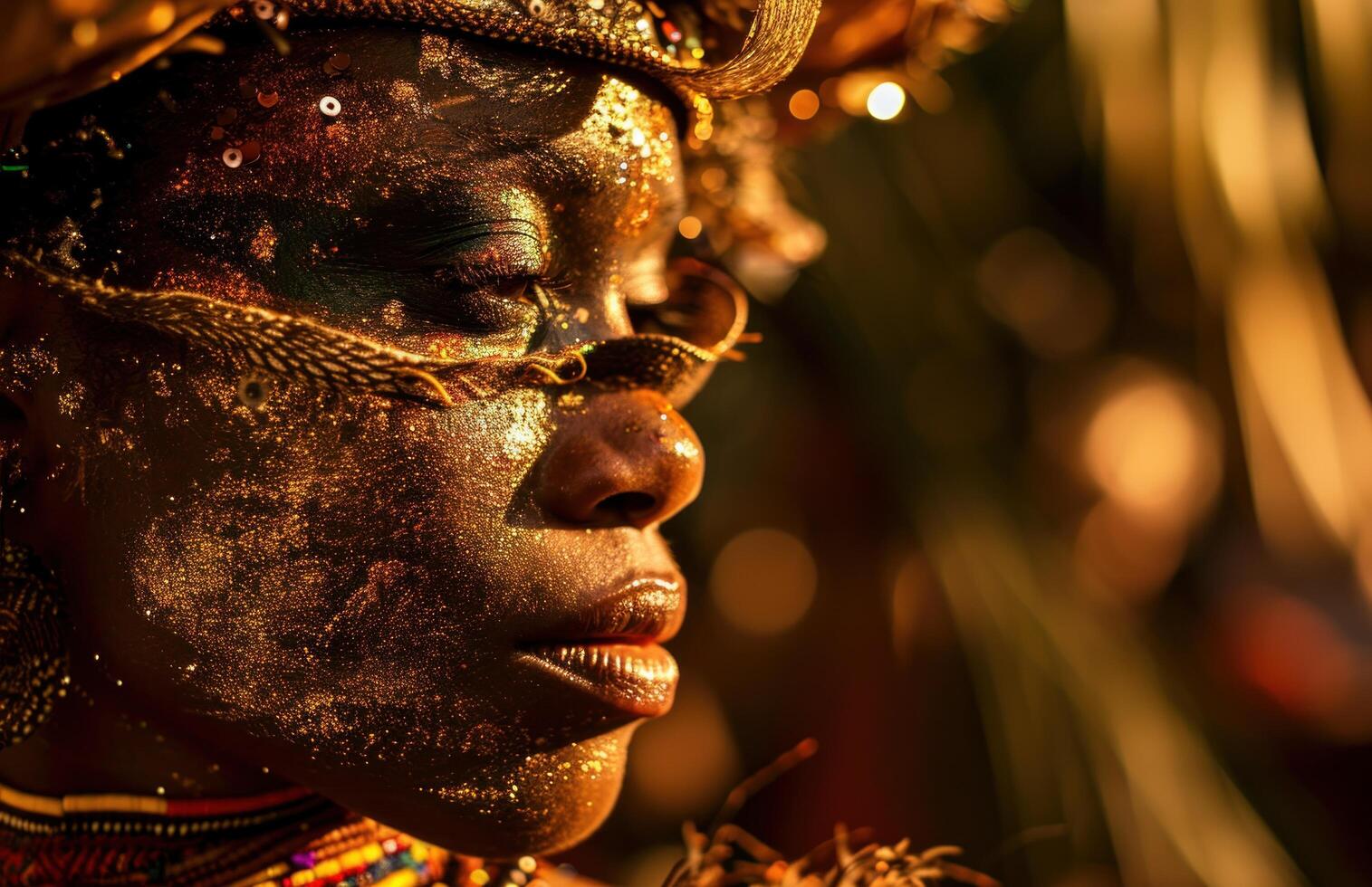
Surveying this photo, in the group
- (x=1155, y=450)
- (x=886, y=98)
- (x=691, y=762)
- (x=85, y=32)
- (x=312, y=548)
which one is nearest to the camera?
(x=85, y=32)

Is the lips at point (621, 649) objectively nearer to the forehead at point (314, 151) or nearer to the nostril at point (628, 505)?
the nostril at point (628, 505)

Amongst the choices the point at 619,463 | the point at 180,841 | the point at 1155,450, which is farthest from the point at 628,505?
the point at 1155,450

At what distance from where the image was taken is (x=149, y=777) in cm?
102

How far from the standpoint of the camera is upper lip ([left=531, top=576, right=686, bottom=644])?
93 cm

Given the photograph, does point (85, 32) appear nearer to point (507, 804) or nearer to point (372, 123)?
point (372, 123)

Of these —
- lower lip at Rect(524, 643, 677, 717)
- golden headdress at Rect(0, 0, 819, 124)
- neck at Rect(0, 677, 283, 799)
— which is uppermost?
golden headdress at Rect(0, 0, 819, 124)

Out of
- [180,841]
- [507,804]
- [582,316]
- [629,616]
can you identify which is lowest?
[180,841]

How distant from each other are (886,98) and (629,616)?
58 centimetres

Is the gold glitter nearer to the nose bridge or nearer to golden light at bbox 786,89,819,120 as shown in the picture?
the nose bridge

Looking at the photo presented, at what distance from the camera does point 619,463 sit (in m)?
0.93

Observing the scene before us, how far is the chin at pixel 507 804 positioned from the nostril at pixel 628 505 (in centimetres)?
16

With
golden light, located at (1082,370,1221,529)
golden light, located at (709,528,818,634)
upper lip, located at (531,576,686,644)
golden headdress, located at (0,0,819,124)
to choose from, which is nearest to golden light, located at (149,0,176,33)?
golden headdress, located at (0,0,819,124)

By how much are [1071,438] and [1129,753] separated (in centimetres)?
69

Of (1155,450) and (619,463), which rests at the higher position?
(619,463)
